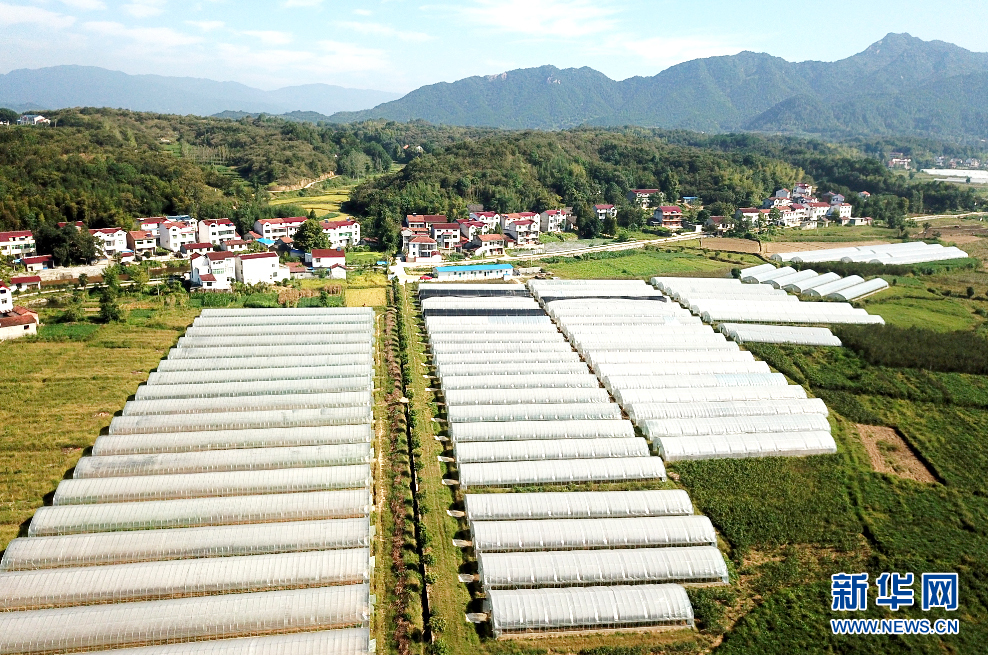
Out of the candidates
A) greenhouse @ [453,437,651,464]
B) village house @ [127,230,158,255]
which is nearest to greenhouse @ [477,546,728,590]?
greenhouse @ [453,437,651,464]

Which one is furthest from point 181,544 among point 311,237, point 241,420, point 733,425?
point 311,237

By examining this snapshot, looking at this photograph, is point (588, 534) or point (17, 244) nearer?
point (588, 534)

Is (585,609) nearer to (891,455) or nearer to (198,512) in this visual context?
(198,512)

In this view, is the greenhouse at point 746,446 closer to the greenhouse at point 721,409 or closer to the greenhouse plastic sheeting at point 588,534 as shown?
the greenhouse at point 721,409

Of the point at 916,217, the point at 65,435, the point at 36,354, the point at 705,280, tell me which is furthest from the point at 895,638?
the point at 916,217

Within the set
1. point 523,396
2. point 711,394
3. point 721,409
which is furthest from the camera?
point 711,394

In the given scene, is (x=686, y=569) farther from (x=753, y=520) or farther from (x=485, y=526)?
(x=485, y=526)

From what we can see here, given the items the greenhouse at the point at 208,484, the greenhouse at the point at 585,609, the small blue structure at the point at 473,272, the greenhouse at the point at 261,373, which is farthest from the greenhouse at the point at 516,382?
the small blue structure at the point at 473,272
